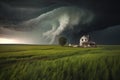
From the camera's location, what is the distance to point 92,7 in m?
4.67

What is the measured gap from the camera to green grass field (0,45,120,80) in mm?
4188

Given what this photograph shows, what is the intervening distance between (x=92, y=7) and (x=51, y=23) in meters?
1.03

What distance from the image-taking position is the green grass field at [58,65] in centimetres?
419

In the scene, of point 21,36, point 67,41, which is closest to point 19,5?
point 21,36

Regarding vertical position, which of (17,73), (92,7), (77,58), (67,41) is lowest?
(17,73)

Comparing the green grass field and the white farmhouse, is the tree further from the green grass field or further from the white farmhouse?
the white farmhouse

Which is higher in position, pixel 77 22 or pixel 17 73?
pixel 77 22

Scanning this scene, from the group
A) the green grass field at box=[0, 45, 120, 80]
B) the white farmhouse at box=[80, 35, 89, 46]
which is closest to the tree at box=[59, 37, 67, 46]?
the green grass field at box=[0, 45, 120, 80]

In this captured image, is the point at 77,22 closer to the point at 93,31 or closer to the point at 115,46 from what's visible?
the point at 93,31

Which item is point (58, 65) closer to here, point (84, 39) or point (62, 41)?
point (62, 41)

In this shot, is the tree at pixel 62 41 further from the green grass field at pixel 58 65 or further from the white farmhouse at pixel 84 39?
the white farmhouse at pixel 84 39

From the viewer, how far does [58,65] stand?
169 inches

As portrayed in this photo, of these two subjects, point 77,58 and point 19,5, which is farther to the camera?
point 19,5

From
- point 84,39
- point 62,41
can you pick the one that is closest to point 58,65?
point 62,41
